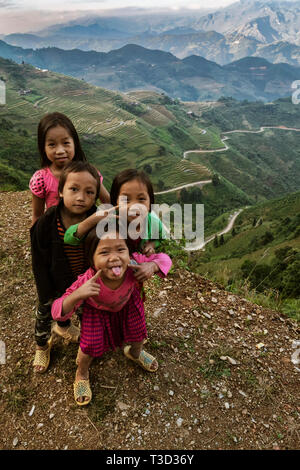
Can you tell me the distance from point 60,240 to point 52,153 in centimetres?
94

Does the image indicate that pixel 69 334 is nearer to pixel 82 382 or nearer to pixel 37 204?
pixel 82 382

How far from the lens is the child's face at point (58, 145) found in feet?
9.09

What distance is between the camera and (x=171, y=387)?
297 cm

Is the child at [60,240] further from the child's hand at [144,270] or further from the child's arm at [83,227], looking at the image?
the child's hand at [144,270]

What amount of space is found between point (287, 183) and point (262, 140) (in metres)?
43.8

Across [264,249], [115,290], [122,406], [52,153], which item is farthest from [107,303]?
[264,249]

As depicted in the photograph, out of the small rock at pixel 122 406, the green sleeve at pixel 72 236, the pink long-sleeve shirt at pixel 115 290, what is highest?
the green sleeve at pixel 72 236

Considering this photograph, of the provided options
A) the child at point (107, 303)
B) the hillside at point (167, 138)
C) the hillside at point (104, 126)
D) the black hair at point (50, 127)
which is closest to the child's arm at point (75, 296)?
the child at point (107, 303)

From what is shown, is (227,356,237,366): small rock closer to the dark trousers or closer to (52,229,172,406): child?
(52,229,172,406): child

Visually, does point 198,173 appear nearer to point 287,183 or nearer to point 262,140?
point 287,183

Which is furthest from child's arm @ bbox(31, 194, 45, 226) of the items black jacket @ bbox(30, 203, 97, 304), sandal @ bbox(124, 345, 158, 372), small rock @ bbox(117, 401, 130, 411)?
small rock @ bbox(117, 401, 130, 411)

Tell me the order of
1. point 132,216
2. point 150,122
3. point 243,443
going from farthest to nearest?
point 150,122 < point 243,443 < point 132,216

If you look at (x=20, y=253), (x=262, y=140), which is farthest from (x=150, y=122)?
(x=20, y=253)
